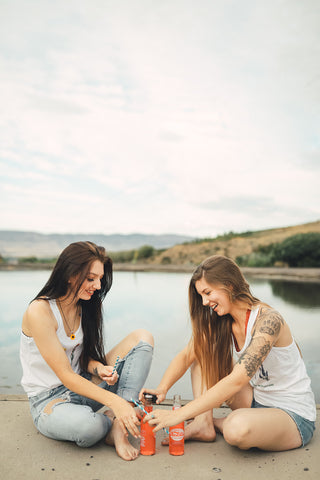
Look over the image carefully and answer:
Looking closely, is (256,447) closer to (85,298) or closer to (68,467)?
(68,467)

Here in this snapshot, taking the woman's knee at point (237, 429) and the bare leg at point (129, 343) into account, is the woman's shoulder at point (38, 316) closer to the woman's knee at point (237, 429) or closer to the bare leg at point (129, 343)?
the bare leg at point (129, 343)

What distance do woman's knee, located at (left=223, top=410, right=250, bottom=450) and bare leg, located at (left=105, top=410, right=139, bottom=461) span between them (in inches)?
17.0

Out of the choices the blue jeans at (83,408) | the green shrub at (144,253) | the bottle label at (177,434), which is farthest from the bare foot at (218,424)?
the green shrub at (144,253)

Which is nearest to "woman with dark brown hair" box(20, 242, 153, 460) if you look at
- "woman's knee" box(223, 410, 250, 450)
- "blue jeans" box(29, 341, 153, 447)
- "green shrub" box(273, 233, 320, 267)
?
"blue jeans" box(29, 341, 153, 447)

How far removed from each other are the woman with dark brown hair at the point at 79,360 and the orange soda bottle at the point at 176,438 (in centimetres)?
17

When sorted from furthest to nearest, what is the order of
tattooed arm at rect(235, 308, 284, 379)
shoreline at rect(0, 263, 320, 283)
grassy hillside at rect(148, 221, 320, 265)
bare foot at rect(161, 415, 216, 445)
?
grassy hillside at rect(148, 221, 320, 265), shoreline at rect(0, 263, 320, 283), bare foot at rect(161, 415, 216, 445), tattooed arm at rect(235, 308, 284, 379)

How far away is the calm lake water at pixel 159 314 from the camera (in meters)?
4.40

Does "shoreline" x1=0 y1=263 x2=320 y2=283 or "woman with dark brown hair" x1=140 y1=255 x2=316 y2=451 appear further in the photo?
"shoreline" x1=0 y1=263 x2=320 y2=283

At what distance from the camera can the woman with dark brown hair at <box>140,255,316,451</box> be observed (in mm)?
1879

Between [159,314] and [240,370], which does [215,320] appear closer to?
[240,370]

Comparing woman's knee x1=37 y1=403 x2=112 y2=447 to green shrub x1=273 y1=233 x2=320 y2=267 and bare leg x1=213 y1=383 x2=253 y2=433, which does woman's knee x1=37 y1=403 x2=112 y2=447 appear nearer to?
bare leg x1=213 y1=383 x2=253 y2=433

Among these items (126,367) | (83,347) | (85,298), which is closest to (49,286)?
(85,298)

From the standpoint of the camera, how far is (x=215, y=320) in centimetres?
229

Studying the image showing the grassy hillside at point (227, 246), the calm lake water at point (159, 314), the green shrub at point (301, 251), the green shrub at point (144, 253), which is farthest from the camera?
the green shrub at point (144, 253)
